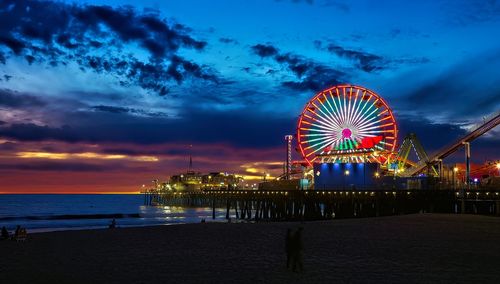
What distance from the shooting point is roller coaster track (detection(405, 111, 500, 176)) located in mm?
60250

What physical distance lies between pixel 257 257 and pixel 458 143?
190 feet

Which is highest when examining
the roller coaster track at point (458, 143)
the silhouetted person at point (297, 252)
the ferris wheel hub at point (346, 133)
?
the ferris wheel hub at point (346, 133)

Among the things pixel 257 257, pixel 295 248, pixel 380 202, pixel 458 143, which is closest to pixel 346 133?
pixel 458 143

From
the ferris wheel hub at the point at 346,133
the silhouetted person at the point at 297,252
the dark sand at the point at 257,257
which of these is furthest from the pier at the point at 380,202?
the silhouetted person at the point at 297,252

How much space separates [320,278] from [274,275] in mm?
1366

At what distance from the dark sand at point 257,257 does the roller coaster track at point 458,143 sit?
3552cm

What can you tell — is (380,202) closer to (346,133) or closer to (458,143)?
(346,133)

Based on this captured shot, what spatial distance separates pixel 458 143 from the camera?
68.8m

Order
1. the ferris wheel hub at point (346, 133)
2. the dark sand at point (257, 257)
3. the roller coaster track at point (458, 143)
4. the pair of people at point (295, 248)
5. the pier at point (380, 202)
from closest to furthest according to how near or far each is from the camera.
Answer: the dark sand at point (257, 257)
the pair of people at point (295, 248)
the pier at point (380, 202)
the roller coaster track at point (458, 143)
the ferris wheel hub at point (346, 133)

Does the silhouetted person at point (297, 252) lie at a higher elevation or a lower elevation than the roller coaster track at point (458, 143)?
lower

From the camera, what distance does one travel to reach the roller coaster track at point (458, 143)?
6025 centimetres

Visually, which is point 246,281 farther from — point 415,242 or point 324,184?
point 324,184

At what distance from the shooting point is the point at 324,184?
7156cm

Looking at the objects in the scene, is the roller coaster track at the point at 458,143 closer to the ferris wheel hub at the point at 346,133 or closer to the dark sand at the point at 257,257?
the ferris wheel hub at the point at 346,133
